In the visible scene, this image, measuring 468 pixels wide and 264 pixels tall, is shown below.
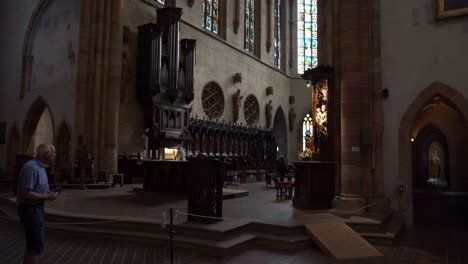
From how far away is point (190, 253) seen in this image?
5.84 m

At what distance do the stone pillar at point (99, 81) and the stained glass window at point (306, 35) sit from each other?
21248 millimetres

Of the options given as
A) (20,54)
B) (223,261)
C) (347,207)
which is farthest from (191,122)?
(223,261)

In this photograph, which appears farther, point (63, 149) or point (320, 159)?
point (63, 149)

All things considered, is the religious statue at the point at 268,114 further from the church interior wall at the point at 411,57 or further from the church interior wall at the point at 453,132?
the church interior wall at the point at 411,57

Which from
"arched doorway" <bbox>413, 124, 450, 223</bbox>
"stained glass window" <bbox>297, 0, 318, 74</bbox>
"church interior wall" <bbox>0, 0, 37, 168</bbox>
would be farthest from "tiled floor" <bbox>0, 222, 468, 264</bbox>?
"stained glass window" <bbox>297, 0, 318, 74</bbox>

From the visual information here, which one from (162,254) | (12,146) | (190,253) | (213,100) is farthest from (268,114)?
(162,254)

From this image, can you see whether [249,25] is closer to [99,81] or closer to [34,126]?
[99,81]

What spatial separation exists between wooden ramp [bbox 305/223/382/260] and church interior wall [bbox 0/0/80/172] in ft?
38.3

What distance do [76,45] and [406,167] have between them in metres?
12.9

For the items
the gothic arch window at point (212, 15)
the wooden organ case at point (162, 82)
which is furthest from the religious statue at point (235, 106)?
the wooden organ case at point (162, 82)

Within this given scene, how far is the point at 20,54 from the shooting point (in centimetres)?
1930

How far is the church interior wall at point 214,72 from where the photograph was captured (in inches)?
629

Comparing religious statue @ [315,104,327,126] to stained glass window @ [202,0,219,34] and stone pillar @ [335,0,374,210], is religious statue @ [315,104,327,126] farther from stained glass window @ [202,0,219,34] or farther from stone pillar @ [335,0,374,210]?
stained glass window @ [202,0,219,34]

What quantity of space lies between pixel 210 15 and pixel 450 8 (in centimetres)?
1547
